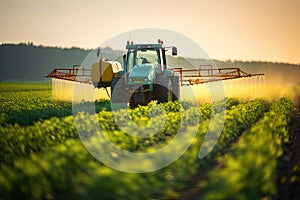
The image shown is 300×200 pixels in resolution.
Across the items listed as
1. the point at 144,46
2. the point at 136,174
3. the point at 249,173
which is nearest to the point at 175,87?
the point at 144,46

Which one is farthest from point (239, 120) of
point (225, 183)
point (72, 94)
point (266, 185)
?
point (72, 94)

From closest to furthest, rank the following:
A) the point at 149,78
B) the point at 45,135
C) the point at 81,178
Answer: the point at 81,178 → the point at 45,135 → the point at 149,78

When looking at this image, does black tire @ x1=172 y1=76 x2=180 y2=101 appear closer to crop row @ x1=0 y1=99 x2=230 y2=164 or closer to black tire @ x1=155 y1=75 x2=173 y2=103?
black tire @ x1=155 y1=75 x2=173 y2=103

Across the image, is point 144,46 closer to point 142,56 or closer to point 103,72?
point 142,56

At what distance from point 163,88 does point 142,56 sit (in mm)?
1518

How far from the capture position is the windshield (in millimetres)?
19000

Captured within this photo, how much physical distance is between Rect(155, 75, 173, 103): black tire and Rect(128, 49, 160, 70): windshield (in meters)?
0.82

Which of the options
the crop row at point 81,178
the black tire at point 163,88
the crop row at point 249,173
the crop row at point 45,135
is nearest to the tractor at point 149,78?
the black tire at point 163,88

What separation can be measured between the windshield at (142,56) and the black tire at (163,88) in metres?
0.82

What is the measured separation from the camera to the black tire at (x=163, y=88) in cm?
1839

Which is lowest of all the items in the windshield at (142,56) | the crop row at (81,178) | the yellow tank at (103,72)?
the crop row at (81,178)

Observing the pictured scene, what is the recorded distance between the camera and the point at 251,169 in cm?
634

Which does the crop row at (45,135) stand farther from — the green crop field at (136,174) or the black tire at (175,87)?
the black tire at (175,87)

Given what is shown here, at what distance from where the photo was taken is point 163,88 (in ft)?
60.7
